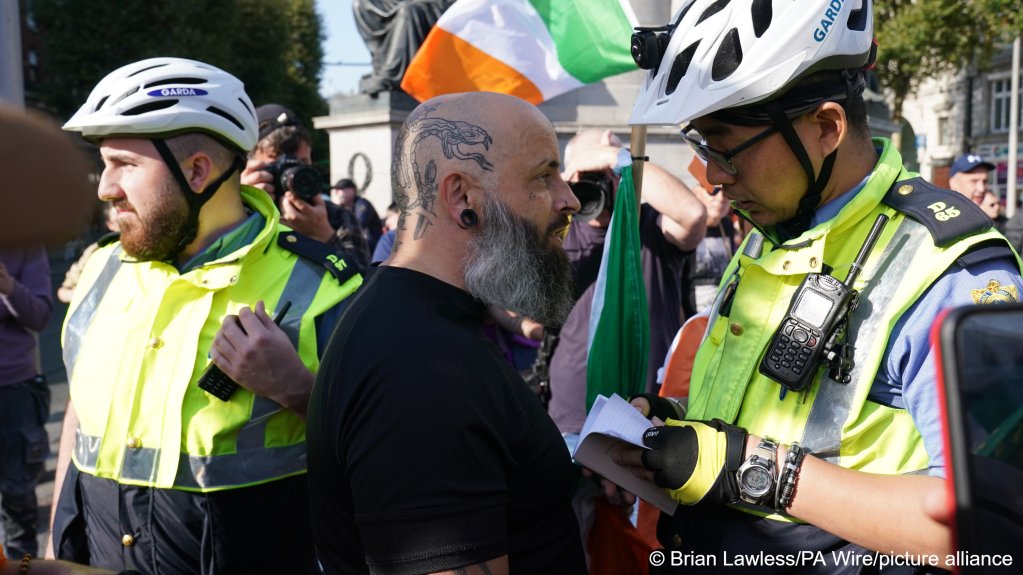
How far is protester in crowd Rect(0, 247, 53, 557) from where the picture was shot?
4332 mm

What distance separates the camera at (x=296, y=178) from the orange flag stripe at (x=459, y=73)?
63cm

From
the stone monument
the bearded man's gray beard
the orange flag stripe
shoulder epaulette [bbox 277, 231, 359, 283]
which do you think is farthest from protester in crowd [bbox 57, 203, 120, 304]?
the stone monument

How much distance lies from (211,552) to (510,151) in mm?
1434

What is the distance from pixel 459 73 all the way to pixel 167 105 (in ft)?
4.08

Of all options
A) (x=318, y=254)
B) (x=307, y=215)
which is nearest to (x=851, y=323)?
(x=318, y=254)

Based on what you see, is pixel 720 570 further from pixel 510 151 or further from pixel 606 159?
pixel 606 159

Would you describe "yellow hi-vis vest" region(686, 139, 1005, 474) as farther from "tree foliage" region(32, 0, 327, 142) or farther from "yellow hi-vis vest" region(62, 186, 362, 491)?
"tree foliage" region(32, 0, 327, 142)

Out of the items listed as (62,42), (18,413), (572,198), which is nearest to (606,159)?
(572,198)

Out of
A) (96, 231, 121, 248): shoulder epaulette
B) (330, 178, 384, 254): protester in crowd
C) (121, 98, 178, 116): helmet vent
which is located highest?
(121, 98, 178, 116): helmet vent

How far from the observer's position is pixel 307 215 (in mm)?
3854

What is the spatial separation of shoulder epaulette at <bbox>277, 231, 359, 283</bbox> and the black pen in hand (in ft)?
1.53

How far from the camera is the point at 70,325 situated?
8.77 feet

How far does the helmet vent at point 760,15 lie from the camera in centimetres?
194

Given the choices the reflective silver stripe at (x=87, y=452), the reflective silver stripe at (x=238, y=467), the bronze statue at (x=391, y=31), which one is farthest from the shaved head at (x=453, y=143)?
the bronze statue at (x=391, y=31)
